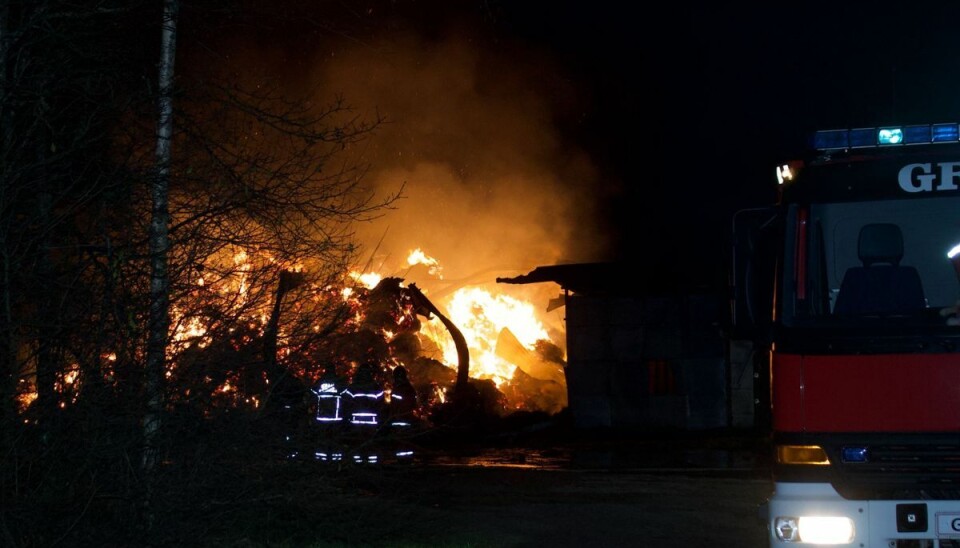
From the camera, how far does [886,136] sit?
6.17 metres

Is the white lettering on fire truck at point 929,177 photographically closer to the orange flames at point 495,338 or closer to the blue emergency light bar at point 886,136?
the blue emergency light bar at point 886,136

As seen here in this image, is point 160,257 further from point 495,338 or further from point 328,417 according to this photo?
point 495,338

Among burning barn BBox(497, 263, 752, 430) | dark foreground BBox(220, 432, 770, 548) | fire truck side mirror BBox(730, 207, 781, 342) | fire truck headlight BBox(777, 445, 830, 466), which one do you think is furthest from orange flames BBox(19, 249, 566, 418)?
fire truck headlight BBox(777, 445, 830, 466)

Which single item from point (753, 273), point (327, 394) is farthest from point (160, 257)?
point (753, 273)

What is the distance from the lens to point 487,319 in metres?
23.0

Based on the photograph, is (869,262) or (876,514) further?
(869,262)

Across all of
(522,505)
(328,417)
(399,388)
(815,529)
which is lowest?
(522,505)

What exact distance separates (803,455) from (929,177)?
1.88 metres

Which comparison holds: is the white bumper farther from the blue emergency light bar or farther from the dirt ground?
the dirt ground

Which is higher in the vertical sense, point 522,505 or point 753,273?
point 753,273

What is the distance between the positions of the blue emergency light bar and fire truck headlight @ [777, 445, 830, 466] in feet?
6.56

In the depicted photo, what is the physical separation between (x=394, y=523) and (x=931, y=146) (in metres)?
4.66

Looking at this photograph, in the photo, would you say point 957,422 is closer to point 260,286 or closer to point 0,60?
point 260,286

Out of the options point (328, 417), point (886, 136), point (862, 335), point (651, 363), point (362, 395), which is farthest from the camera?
point (651, 363)
